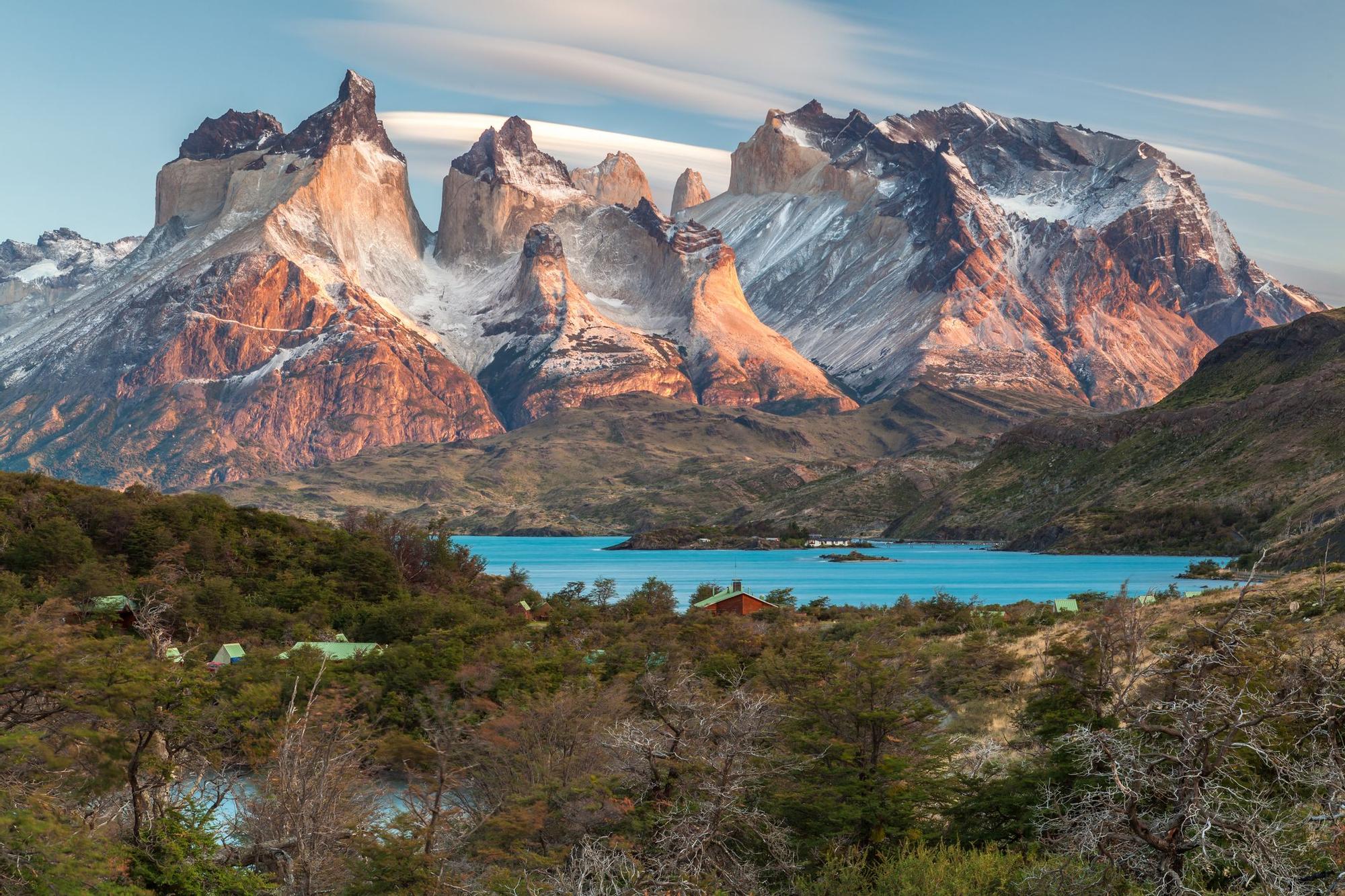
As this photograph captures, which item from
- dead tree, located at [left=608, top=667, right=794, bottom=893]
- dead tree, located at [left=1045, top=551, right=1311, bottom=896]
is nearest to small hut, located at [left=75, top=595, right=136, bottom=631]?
dead tree, located at [left=608, top=667, right=794, bottom=893]

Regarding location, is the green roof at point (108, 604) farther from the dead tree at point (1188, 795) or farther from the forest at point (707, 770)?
the dead tree at point (1188, 795)

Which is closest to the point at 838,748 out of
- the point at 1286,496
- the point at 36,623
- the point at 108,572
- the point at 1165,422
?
the point at 36,623

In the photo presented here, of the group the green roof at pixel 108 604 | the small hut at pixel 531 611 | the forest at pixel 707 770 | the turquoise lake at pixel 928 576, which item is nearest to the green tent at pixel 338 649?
the forest at pixel 707 770

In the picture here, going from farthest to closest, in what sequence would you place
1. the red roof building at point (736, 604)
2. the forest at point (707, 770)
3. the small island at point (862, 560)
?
the small island at point (862, 560) < the red roof building at point (736, 604) < the forest at point (707, 770)

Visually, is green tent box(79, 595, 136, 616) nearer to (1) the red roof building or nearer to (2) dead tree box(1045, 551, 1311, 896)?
(1) the red roof building

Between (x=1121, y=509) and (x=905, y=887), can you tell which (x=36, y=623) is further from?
(x=1121, y=509)

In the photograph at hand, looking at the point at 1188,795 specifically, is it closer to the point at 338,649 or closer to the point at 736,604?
the point at 338,649

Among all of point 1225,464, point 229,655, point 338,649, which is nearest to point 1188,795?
point 338,649

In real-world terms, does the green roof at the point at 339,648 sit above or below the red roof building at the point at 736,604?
above
